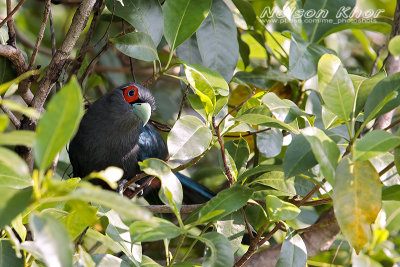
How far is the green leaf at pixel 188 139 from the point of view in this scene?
7.05 ft

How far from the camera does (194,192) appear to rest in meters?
3.81

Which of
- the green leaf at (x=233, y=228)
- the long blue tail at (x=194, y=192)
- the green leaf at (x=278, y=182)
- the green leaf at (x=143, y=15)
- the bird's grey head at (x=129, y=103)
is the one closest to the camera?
the green leaf at (x=278, y=182)

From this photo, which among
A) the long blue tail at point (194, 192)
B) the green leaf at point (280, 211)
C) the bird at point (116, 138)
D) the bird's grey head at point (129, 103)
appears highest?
the green leaf at point (280, 211)

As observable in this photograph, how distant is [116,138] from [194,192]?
67 centimetres

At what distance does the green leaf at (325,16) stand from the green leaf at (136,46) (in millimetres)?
1079

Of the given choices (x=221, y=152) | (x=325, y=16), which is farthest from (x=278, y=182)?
(x=325, y=16)

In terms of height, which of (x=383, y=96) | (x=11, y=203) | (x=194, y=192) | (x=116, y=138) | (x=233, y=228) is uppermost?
(x=11, y=203)

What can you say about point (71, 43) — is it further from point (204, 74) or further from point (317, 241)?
point (317, 241)

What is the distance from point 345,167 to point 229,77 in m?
1.31

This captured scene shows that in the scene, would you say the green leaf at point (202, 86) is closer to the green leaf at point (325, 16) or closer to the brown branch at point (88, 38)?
the brown branch at point (88, 38)

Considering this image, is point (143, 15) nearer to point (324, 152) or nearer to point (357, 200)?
point (324, 152)

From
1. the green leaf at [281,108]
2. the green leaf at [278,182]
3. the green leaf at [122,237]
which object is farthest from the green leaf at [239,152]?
the green leaf at [122,237]

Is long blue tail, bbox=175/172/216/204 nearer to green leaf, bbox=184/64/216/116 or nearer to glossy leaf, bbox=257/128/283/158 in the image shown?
glossy leaf, bbox=257/128/283/158

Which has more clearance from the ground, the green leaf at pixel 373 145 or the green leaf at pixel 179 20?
the green leaf at pixel 179 20
